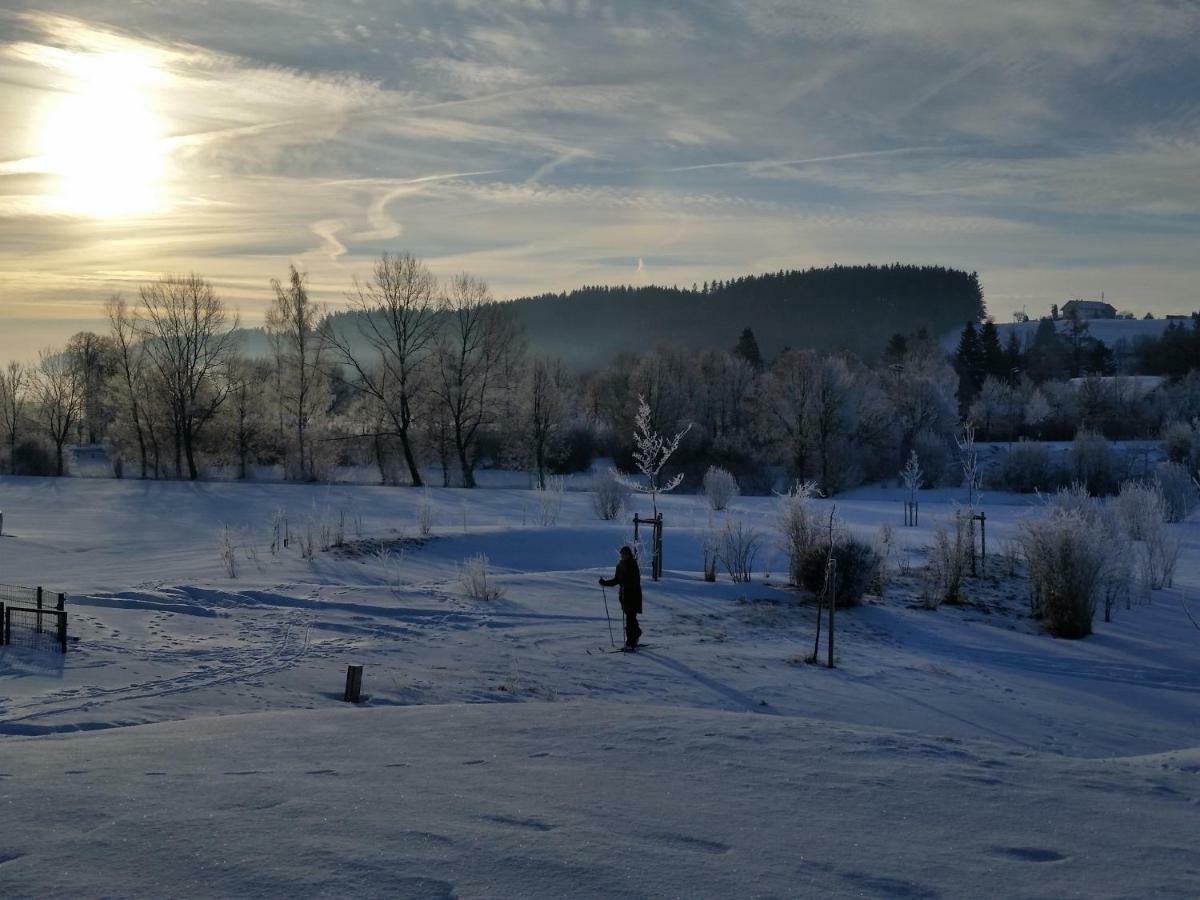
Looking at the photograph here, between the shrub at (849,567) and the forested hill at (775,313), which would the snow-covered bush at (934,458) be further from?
the forested hill at (775,313)

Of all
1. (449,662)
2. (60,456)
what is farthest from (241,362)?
(449,662)

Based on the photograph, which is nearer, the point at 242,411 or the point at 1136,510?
the point at 1136,510

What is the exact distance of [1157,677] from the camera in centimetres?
1395

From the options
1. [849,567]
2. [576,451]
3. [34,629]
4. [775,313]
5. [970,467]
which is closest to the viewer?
[34,629]

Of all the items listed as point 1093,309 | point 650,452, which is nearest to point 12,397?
point 650,452

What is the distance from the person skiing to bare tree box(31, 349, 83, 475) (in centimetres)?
5005

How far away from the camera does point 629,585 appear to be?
13.5 meters

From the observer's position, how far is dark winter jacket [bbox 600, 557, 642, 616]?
1334 centimetres

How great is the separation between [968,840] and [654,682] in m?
6.42

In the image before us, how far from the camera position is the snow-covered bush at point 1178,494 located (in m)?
35.2

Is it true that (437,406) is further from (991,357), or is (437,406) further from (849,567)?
(991,357)

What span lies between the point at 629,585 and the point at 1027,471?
43414 millimetres

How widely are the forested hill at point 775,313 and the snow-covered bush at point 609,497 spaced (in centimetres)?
9866

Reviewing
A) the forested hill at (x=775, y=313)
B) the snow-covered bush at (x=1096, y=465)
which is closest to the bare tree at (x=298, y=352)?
the snow-covered bush at (x=1096, y=465)
